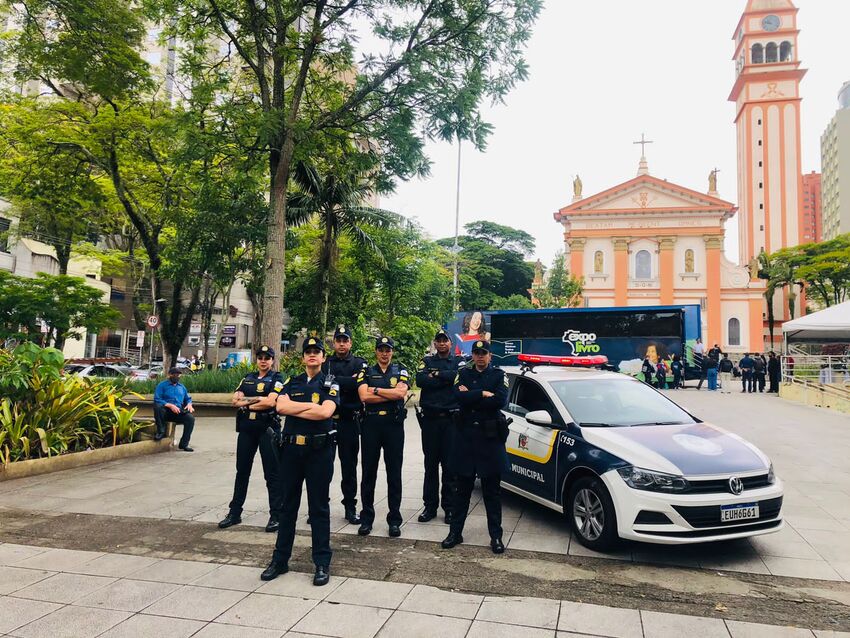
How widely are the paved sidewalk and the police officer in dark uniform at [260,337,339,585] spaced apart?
21 centimetres

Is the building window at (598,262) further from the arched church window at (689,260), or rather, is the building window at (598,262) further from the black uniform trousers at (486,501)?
the black uniform trousers at (486,501)

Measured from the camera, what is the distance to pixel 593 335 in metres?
24.6

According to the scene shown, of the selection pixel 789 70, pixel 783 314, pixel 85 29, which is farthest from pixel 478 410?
pixel 789 70

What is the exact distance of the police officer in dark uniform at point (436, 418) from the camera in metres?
5.84

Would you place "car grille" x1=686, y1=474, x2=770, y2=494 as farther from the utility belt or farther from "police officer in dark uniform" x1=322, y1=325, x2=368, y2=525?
"police officer in dark uniform" x1=322, y1=325, x2=368, y2=525

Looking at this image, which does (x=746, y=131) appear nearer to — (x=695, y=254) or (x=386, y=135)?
(x=695, y=254)

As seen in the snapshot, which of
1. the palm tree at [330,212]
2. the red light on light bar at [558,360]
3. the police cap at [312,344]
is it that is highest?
the palm tree at [330,212]

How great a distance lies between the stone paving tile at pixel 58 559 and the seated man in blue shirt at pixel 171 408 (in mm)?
4829

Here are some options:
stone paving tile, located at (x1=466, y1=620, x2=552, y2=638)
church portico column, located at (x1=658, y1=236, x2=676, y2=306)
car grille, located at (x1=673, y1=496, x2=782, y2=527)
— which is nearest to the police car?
car grille, located at (x1=673, y1=496, x2=782, y2=527)

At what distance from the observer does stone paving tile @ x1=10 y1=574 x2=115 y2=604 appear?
159 inches

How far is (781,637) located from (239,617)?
10.9ft

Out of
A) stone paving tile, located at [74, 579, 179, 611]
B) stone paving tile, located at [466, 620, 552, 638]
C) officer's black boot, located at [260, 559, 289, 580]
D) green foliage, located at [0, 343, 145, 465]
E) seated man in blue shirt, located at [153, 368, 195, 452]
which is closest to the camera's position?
stone paving tile, located at [466, 620, 552, 638]

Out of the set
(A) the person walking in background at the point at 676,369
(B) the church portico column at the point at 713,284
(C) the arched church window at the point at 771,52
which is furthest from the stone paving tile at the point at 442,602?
(C) the arched church window at the point at 771,52

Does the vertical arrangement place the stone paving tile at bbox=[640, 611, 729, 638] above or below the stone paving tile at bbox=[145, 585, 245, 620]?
above
